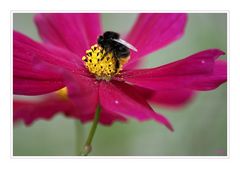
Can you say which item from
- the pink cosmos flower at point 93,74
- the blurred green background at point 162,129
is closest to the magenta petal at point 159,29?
the pink cosmos flower at point 93,74

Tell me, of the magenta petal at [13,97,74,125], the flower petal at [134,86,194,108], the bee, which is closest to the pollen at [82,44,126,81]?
the bee

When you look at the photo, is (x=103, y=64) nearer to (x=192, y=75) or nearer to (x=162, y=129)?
(x=192, y=75)

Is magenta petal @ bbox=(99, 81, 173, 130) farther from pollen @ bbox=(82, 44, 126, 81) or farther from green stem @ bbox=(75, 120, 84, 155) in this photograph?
green stem @ bbox=(75, 120, 84, 155)

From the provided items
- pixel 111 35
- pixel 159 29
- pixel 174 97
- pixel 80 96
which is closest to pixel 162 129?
pixel 174 97

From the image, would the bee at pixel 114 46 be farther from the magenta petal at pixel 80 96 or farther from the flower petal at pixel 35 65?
the magenta petal at pixel 80 96

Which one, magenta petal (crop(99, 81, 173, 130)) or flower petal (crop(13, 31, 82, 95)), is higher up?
flower petal (crop(13, 31, 82, 95))
